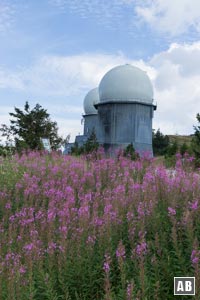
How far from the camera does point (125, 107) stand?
40.6 meters

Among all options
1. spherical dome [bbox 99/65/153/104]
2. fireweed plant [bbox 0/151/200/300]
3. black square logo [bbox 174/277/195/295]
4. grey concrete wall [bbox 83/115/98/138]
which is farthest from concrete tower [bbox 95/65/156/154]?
black square logo [bbox 174/277/195/295]

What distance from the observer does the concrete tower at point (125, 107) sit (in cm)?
4006

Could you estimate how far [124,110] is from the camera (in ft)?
133

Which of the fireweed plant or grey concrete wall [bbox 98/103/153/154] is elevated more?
grey concrete wall [bbox 98/103/153/154]

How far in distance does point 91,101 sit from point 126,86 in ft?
39.1

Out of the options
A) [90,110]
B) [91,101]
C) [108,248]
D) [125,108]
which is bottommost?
[108,248]

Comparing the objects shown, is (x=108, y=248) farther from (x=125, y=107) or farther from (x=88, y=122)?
(x=88, y=122)

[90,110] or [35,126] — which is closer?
[35,126]

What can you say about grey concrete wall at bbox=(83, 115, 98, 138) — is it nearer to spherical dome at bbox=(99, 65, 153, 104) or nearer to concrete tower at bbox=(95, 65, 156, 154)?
concrete tower at bbox=(95, 65, 156, 154)

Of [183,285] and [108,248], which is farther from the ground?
[108,248]

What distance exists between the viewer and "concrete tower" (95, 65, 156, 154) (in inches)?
1577

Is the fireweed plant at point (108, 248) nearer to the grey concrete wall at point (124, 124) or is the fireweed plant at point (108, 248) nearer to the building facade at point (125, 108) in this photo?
the building facade at point (125, 108)

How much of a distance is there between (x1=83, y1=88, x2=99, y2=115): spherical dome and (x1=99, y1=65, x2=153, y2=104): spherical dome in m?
Answer: 8.81

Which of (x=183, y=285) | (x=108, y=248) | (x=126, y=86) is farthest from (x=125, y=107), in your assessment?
(x=183, y=285)
